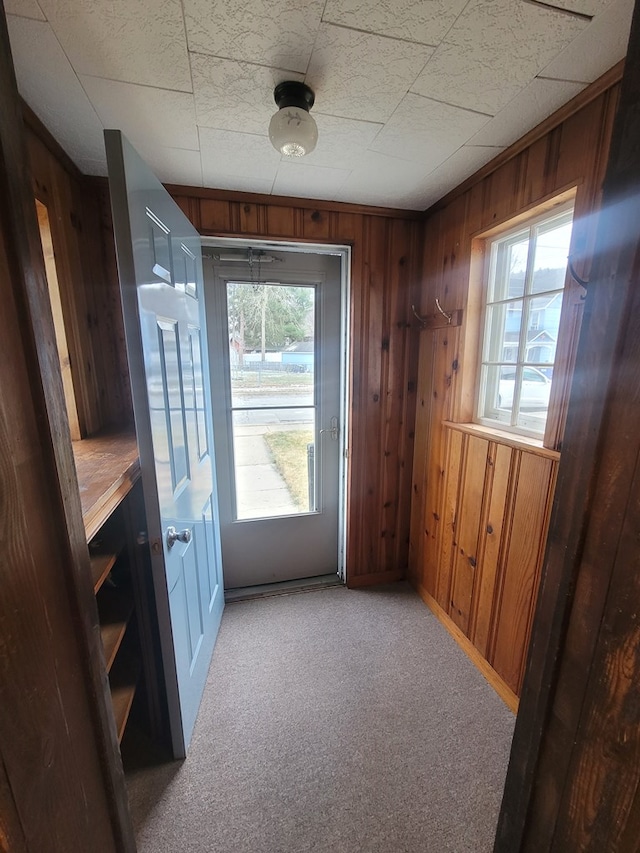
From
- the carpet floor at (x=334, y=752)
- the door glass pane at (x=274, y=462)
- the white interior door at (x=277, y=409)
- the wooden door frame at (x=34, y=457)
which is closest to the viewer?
the wooden door frame at (x=34, y=457)

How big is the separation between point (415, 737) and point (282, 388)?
1793mm

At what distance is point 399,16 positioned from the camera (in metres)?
0.85

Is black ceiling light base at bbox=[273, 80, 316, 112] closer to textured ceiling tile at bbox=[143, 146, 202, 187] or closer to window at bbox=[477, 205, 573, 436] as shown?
textured ceiling tile at bbox=[143, 146, 202, 187]

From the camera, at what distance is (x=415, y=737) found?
4.69 feet

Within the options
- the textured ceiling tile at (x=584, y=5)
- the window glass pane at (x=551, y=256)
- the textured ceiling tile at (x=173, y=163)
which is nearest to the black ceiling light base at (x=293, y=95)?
the textured ceiling tile at (x=173, y=163)

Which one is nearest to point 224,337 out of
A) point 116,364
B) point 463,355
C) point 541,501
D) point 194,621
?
point 116,364

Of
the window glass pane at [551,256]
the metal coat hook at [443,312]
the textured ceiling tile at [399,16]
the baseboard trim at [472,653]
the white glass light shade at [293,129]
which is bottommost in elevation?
the baseboard trim at [472,653]

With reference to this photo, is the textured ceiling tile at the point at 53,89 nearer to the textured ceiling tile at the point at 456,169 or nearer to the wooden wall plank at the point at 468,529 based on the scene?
the textured ceiling tile at the point at 456,169

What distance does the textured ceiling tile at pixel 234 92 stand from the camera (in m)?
1.01

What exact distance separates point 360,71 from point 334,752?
2.34 meters

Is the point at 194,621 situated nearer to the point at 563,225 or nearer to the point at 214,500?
the point at 214,500

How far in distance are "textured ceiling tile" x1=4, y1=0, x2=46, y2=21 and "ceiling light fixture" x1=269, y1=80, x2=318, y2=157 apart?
1.91ft

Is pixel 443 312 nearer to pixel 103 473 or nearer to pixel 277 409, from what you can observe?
pixel 277 409

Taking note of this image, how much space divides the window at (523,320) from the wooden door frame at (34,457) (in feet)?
5.10
